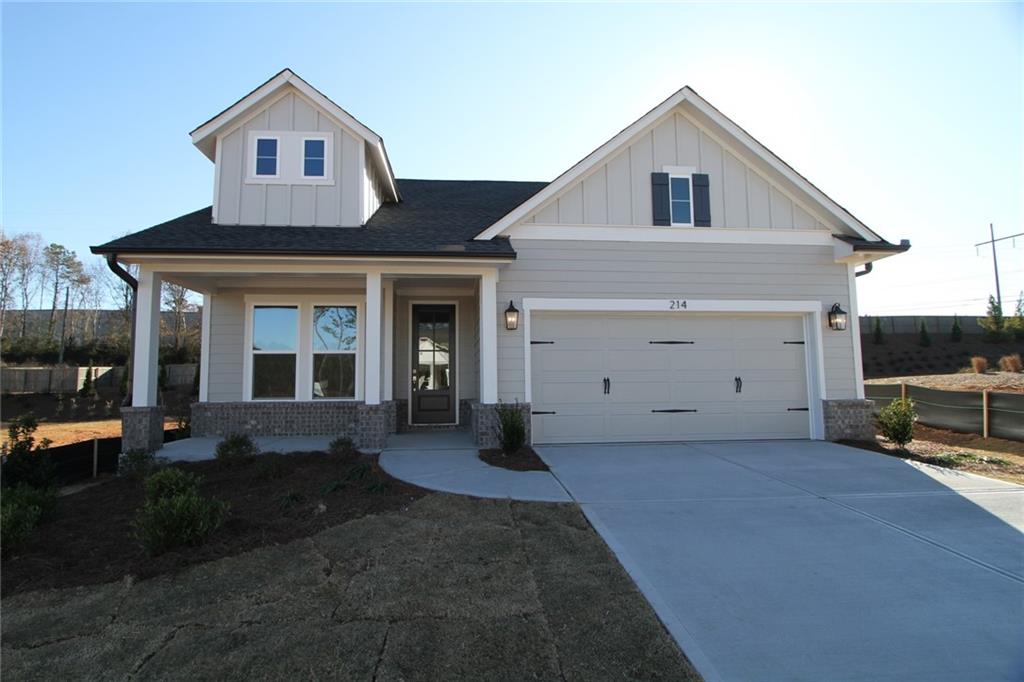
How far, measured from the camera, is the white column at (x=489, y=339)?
344 inches

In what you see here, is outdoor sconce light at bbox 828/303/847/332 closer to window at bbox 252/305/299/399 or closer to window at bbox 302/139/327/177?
window at bbox 302/139/327/177

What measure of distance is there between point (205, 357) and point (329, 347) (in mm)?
2335

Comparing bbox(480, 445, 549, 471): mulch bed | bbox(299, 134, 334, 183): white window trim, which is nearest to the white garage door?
bbox(480, 445, 549, 471): mulch bed

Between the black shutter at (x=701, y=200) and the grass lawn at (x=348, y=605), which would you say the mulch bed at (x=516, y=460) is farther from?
the black shutter at (x=701, y=200)

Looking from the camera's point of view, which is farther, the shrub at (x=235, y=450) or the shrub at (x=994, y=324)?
the shrub at (x=994, y=324)

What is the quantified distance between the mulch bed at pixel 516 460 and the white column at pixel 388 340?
285cm

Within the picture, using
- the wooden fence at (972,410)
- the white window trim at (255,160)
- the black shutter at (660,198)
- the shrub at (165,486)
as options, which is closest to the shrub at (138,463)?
the shrub at (165,486)

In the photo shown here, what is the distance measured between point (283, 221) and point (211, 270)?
1627mm

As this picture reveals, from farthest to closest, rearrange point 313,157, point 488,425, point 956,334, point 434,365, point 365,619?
point 956,334
point 434,365
point 313,157
point 488,425
point 365,619

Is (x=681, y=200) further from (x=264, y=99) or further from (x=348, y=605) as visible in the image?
(x=348, y=605)

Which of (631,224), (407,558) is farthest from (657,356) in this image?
(407,558)

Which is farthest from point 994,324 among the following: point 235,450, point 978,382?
point 235,450

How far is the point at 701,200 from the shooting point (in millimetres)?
9648

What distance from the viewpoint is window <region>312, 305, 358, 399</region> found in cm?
1038
